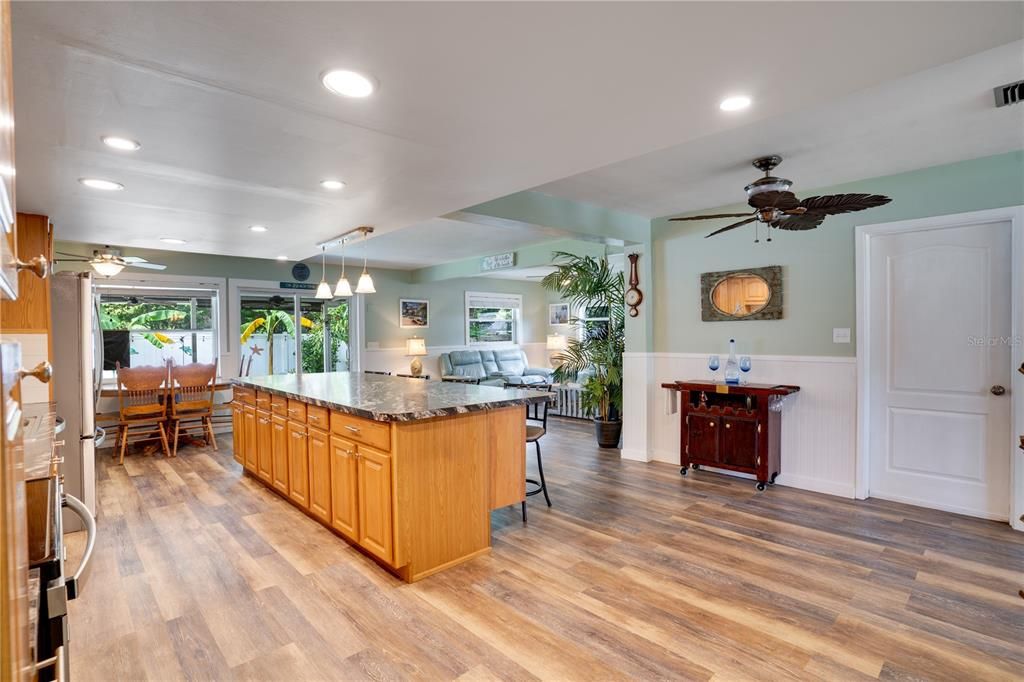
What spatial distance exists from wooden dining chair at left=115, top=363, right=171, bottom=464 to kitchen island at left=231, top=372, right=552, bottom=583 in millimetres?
2771

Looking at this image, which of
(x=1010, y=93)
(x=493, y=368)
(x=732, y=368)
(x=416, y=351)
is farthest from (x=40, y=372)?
(x=493, y=368)

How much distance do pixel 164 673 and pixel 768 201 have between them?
3.59 meters

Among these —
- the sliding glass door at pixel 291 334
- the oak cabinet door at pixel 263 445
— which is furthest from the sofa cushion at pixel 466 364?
the oak cabinet door at pixel 263 445

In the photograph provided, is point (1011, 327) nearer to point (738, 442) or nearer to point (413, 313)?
point (738, 442)

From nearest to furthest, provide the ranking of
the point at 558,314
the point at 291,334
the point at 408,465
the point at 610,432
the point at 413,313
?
→ the point at 408,465
the point at 610,432
the point at 291,334
the point at 413,313
the point at 558,314

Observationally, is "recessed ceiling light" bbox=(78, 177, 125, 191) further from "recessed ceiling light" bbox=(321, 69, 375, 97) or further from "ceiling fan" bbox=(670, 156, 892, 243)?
"ceiling fan" bbox=(670, 156, 892, 243)

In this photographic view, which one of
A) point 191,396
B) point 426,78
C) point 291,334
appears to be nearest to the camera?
point 426,78

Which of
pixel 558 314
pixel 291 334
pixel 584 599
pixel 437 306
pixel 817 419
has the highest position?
pixel 437 306

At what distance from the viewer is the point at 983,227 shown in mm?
3420

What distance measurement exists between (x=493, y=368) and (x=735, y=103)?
26.6 feet

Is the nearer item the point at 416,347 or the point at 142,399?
the point at 142,399

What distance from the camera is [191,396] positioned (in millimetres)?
5961

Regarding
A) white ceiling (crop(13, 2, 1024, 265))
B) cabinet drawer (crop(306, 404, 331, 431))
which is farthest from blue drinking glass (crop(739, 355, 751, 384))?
cabinet drawer (crop(306, 404, 331, 431))

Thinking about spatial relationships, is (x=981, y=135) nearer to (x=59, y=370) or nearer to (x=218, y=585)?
(x=218, y=585)
